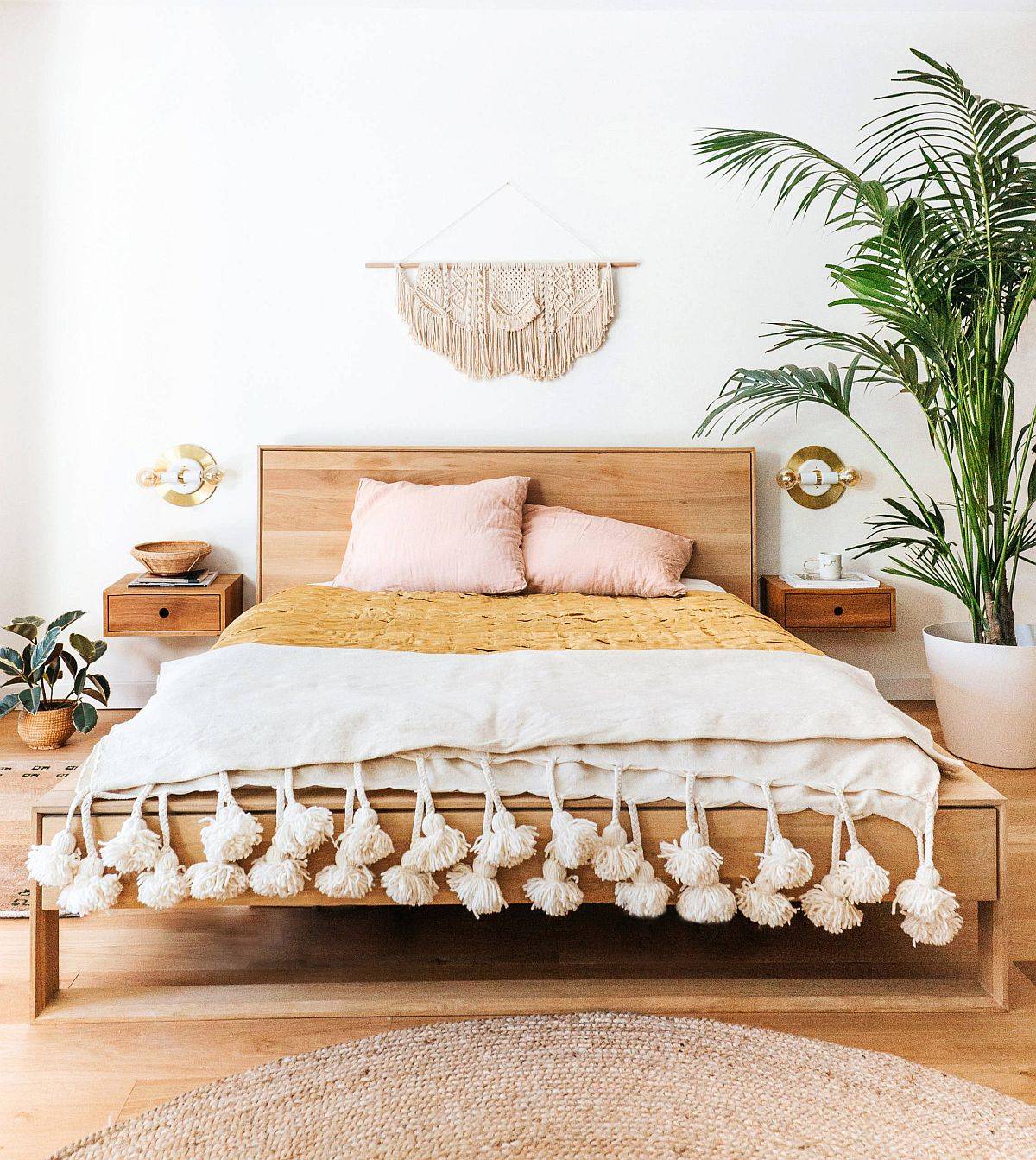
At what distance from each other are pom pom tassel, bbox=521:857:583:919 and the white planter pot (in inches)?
71.2

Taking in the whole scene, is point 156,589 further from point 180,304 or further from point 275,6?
point 275,6

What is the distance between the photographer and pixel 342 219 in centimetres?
337

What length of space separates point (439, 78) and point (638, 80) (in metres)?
0.72

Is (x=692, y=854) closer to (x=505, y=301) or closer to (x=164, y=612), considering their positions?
(x=164, y=612)

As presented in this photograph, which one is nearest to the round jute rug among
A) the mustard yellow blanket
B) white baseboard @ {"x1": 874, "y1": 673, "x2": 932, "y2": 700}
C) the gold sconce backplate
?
the mustard yellow blanket

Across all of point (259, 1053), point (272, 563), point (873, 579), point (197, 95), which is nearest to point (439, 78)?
point (197, 95)

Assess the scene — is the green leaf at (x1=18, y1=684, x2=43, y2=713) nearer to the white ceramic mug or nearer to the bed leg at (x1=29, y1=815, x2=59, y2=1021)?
the bed leg at (x1=29, y1=815, x2=59, y2=1021)

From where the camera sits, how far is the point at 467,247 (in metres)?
3.39

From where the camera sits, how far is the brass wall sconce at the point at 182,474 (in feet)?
11.2

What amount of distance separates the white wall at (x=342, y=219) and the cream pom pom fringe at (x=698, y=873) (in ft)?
6.99

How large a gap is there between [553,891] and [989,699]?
1866 millimetres

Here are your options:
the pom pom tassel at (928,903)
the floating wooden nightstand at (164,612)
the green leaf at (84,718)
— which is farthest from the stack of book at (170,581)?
the pom pom tassel at (928,903)

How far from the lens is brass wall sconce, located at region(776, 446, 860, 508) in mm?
3465

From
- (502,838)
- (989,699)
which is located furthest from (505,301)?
(502,838)
